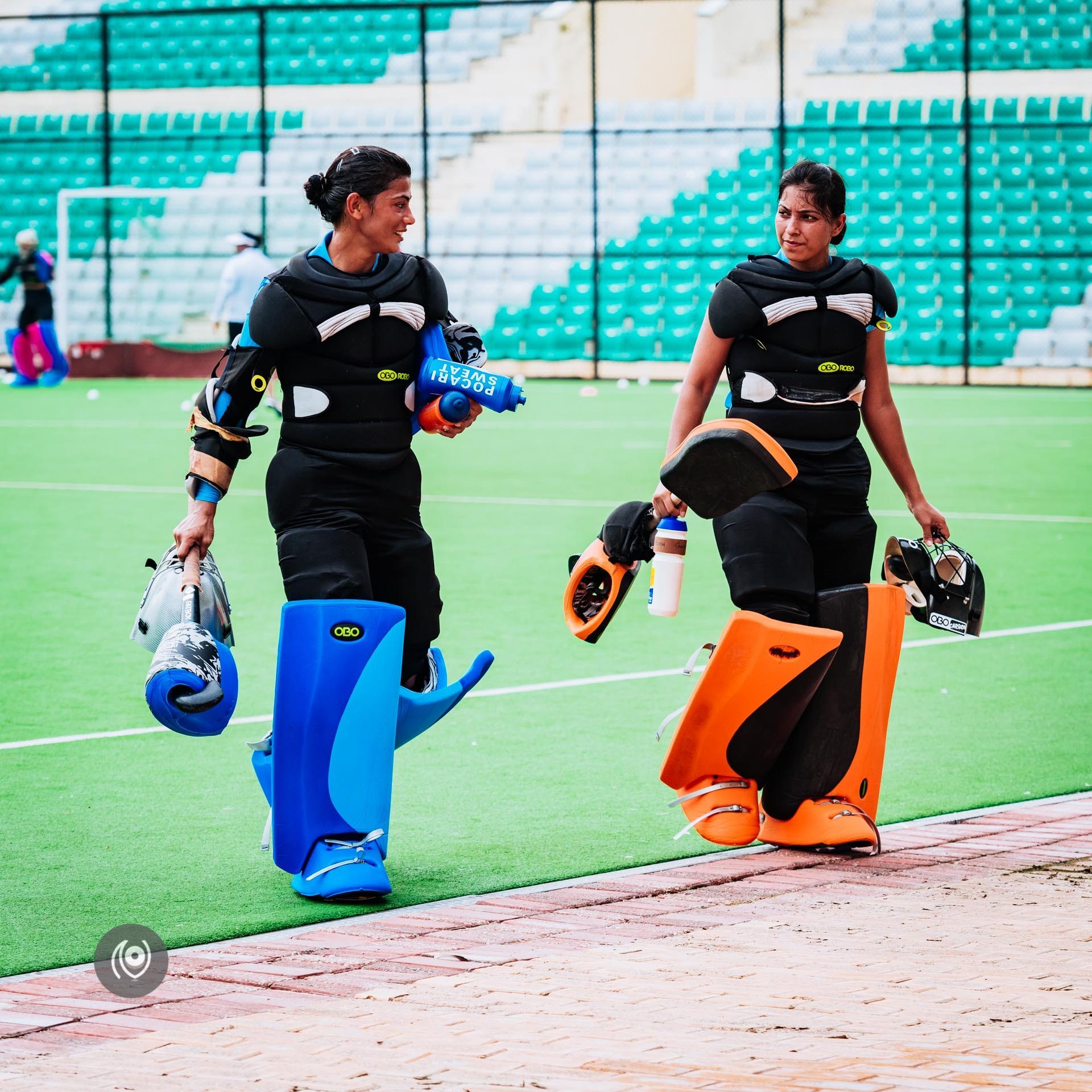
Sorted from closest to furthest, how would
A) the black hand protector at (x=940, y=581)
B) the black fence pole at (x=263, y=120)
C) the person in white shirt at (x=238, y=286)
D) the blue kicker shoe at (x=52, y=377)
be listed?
the black hand protector at (x=940, y=581), the person in white shirt at (x=238, y=286), the blue kicker shoe at (x=52, y=377), the black fence pole at (x=263, y=120)

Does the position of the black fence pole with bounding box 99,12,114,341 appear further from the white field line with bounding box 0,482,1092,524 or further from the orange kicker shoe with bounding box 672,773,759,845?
the orange kicker shoe with bounding box 672,773,759,845

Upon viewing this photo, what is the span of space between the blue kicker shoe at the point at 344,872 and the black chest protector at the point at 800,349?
1637 millimetres

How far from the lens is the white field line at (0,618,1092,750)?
692cm

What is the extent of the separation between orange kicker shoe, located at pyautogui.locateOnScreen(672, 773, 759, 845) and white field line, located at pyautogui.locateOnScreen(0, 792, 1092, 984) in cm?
6

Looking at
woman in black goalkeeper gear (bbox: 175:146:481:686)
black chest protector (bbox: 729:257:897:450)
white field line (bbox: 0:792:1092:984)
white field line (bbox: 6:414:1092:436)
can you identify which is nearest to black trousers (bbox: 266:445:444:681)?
woman in black goalkeeper gear (bbox: 175:146:481:686)

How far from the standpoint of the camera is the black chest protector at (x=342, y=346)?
504cm

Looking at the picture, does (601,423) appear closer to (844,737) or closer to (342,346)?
(844,737)

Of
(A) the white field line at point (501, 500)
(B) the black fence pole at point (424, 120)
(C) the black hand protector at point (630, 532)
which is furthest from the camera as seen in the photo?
(B) the black fence pole at point (424, 120)

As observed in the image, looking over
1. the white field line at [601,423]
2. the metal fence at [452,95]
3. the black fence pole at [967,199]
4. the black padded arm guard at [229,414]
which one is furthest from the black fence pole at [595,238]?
the black padded arm guard at [229,414]

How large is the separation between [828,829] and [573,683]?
275 cm

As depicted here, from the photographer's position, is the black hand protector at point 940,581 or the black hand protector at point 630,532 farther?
the black hand protector at point 940,581

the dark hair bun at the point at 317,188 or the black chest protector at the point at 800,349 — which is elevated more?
the dark hair bun at the point at 317,188

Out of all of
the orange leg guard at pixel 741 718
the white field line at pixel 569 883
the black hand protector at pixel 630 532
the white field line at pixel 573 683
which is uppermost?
the black hand protector at pixel 630 532

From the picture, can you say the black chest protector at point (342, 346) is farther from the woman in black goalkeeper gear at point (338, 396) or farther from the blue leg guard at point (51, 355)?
the blue leg guard at point (51, 355)
